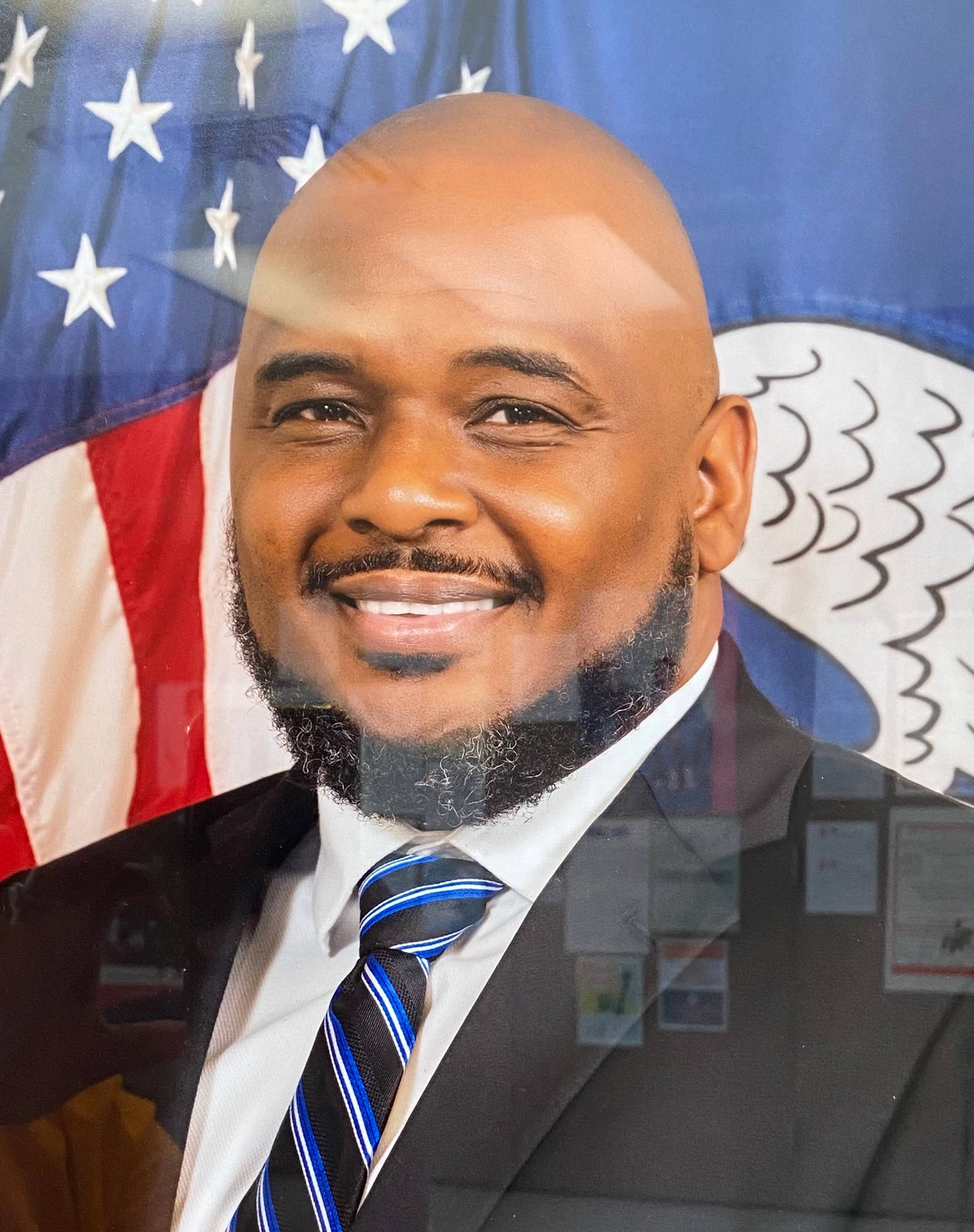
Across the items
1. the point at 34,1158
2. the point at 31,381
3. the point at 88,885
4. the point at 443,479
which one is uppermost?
the point at 31,381

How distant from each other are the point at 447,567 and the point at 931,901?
1.63ft

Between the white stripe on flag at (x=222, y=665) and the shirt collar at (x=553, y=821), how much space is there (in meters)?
0.14

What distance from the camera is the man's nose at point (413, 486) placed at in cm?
94

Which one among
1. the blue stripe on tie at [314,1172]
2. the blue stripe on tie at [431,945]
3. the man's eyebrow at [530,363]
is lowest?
the blue stripe on tie at [314,1172]

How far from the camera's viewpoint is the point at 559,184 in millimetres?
Answer: 944

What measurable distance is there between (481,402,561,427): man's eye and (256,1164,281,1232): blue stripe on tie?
0.69 meters

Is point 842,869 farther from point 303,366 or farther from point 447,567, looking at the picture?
point 303,366

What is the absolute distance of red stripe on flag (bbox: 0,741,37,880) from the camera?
1.13 metres

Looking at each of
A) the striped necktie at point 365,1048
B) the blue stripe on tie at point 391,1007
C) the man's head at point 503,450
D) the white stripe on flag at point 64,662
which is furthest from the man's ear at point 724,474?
the white stripe on flag at point 64,662

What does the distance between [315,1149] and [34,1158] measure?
1.07 ft

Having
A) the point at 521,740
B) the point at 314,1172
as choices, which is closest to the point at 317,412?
the point at 521,740

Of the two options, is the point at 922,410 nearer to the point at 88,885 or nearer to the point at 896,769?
the point at 896,769

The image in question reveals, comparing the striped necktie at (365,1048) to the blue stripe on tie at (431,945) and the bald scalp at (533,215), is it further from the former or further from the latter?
the bald scalp at (533,215)

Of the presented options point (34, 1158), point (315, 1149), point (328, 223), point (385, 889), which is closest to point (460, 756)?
point (385, 889)
